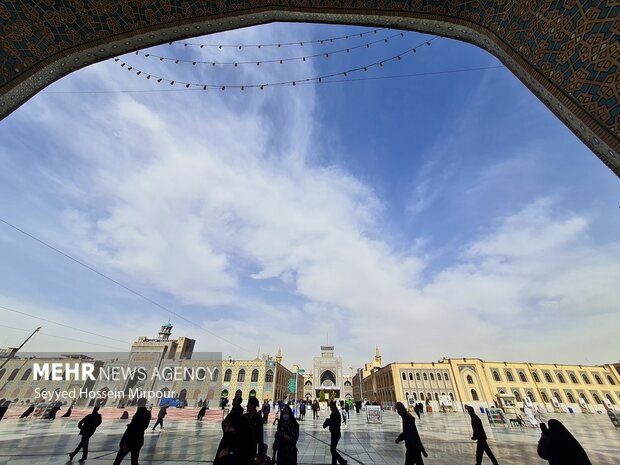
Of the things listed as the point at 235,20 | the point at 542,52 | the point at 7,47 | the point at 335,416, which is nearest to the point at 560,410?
the point at 335,416

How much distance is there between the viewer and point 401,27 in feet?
19.7

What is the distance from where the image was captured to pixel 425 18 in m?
5.68

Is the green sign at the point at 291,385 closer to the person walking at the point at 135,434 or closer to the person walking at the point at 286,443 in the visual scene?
the person walking at the point at 135,434

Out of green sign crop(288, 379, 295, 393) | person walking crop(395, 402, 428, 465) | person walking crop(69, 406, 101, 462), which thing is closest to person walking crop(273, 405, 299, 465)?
person walking crop(395, 402, 428, 465)

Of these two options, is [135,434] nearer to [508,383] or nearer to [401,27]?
[401,27]

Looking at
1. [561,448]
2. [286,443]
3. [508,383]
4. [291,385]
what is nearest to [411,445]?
[561,448]

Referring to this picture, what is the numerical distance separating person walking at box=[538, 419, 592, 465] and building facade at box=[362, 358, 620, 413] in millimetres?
44392

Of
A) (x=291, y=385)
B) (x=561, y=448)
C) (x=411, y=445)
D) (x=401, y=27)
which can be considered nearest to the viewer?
(x=561, y=448)

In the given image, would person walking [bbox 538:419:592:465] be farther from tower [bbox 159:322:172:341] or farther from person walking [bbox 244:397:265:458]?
tower [bbox 159:322:172:341]

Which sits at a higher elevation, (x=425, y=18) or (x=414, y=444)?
(x=425, y=18)

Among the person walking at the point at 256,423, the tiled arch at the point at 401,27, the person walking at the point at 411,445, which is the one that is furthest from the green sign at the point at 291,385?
the tiled arch at the point at 401,27

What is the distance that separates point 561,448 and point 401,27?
7.71 metres

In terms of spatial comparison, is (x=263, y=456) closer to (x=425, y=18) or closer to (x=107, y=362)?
(x=425, y=18)

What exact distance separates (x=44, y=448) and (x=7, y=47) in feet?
31.9
